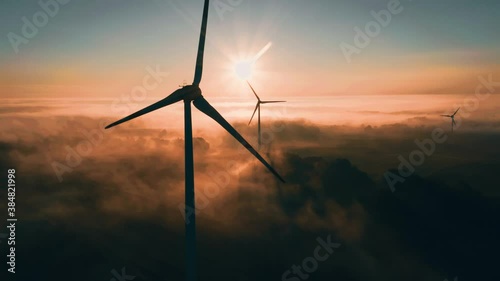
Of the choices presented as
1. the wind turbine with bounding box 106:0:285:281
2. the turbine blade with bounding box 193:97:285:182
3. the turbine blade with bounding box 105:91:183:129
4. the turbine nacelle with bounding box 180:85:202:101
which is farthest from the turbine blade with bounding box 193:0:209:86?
the turbine blade with bounding box 105:91:183:129

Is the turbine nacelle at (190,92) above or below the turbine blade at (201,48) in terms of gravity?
below

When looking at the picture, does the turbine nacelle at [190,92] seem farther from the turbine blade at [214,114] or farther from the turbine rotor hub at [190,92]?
the turbine blade at [214,114]

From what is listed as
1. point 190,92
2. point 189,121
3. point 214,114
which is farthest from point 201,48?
point 189,121

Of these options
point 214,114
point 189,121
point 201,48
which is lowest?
point 189,121

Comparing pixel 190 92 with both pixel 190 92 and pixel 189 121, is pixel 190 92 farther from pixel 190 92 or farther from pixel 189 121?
pixel 189 121

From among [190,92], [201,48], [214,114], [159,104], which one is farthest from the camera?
[201,48]

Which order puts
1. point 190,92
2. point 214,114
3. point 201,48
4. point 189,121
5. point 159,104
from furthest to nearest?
point 201,48
point 214,114
point 159,104
point 189,121
point 190,92


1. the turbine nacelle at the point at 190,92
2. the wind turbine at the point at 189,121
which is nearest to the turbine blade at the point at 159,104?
the wind turbine at the point at 189,121

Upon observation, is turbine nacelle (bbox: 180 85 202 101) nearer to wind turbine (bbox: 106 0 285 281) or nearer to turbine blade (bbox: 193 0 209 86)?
wind turbine (bbox: 106 0 285 281)
